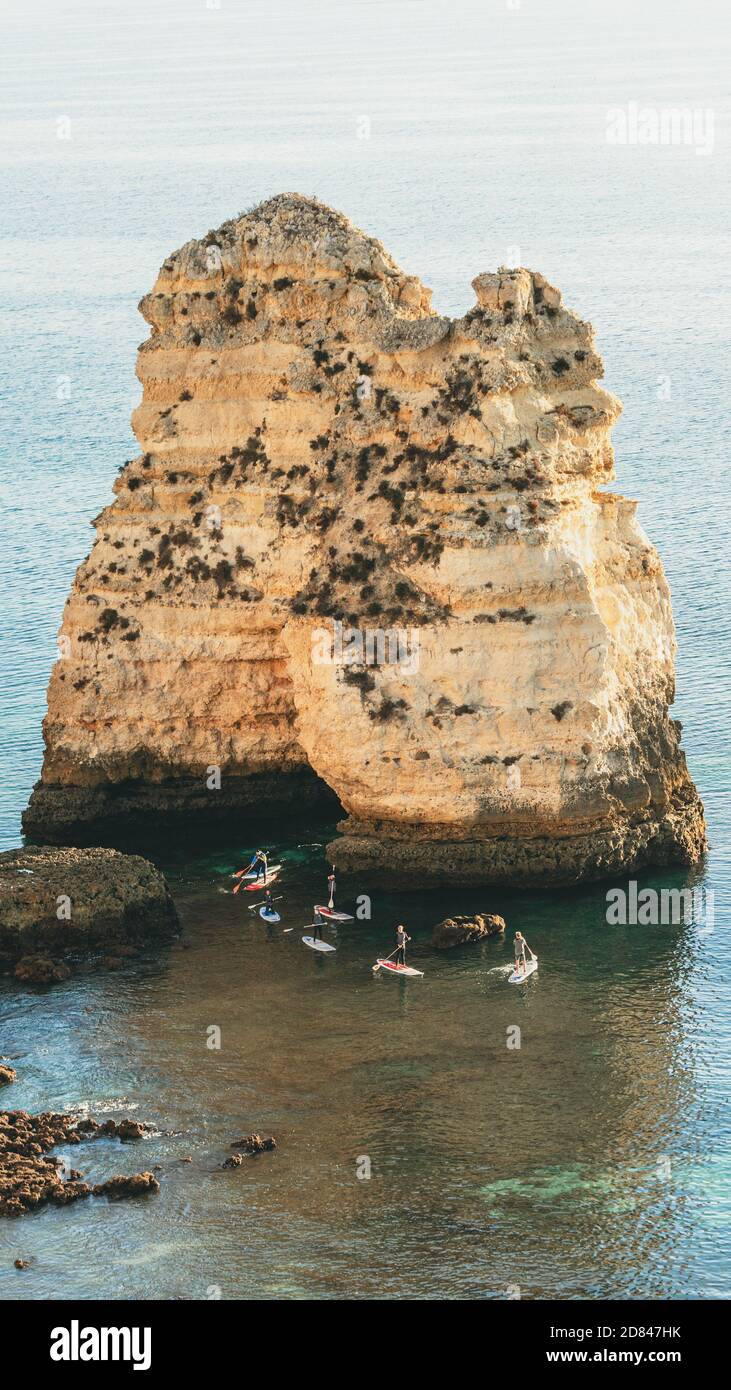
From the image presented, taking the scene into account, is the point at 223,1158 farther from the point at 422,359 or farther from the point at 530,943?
the point at 422,359

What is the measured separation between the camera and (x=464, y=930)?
215 ft

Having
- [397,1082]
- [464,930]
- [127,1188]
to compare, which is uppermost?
[464,930]

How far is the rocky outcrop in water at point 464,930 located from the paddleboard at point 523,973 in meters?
2.03

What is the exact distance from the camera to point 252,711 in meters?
73.5

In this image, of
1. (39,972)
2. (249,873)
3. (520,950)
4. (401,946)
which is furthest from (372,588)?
(39,972)

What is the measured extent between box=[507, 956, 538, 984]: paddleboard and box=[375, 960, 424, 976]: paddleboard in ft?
7.79

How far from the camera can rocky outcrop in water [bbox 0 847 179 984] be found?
65062 mm

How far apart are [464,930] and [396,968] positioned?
8.02 feet

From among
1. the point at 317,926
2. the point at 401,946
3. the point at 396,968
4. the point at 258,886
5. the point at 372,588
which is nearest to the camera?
the point at 396,968

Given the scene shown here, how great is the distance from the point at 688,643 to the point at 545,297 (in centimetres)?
2260

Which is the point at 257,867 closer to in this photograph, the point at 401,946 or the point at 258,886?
the point at 258,886

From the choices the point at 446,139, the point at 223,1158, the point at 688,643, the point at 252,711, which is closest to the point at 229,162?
the point at 446,139

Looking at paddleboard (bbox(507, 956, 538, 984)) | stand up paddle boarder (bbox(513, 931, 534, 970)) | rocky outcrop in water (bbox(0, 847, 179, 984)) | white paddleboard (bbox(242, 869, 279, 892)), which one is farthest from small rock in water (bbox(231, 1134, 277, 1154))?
white paddleboard (bbox(242, 869, 279, 892))

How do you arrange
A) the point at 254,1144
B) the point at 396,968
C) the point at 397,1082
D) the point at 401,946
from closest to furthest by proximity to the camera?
the point at 254,1144
the point at 397,1082
the point at 396,968
the point at 401,946
